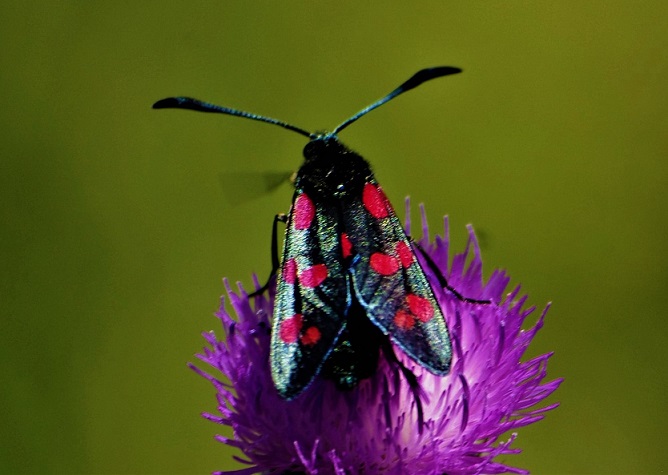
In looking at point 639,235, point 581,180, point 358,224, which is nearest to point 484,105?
point 581,180

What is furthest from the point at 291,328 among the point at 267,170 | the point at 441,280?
the point at 267,170

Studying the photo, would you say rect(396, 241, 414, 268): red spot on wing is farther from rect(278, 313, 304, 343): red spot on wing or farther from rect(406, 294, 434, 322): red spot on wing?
rect(278, 313, 304, 343): red spot on wing

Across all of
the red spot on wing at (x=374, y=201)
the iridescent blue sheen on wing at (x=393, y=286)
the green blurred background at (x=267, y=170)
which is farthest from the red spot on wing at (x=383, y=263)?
the green blurred background at (x=267, y=170)

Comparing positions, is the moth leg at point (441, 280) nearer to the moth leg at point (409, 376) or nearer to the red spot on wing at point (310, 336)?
the moth leg at point (409, 376)

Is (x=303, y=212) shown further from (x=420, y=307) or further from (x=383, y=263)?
(x=420, y=307)

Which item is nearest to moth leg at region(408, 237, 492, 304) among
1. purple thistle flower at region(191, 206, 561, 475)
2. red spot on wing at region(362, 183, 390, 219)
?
purple thistle flower at region(191, 206, 561, 475)

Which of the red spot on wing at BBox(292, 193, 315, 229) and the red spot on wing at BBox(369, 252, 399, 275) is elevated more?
the red spot on wing at BBox(292, 193, 315, 229)
